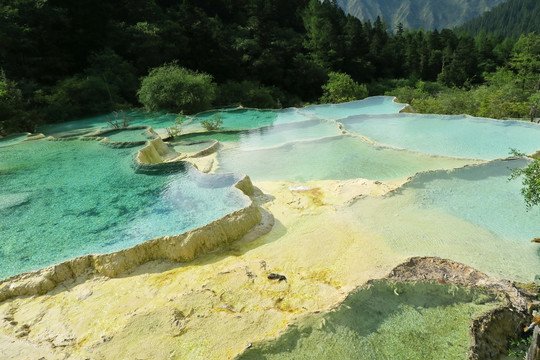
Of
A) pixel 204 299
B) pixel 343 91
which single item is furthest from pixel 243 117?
pixel 204 299

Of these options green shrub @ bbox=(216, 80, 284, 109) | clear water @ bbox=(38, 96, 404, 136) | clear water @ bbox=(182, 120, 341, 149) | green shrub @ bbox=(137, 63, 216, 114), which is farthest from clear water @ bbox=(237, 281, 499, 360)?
green shrub @ bbox=(216, 80, 284, 109)

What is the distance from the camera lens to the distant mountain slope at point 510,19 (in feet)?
218

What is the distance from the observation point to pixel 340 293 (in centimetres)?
395

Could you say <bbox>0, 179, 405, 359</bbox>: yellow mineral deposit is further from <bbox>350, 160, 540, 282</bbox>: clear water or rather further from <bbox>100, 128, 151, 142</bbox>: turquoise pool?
<bbox>100, 128, 151, 142</bbox>: turquoise pool

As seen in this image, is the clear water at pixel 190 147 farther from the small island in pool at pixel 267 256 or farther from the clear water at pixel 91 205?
the clear water at pixel 91 205

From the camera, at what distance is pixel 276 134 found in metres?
12.5

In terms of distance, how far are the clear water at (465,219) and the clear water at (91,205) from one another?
112 inches

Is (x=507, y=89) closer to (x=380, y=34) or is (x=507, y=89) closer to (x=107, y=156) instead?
(x=107, y=156)

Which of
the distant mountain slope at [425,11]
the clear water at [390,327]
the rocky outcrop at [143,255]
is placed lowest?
the clear water at [390,327]

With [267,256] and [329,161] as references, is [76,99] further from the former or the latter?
[267,256]

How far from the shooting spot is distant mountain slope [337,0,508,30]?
128000 mm

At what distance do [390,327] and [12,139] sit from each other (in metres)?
14.1

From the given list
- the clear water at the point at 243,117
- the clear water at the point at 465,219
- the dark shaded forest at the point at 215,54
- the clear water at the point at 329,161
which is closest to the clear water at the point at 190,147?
the clear water at the point at 329,161

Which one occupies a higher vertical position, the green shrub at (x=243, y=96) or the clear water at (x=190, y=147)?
the green shrub at (x=243, y=96)
